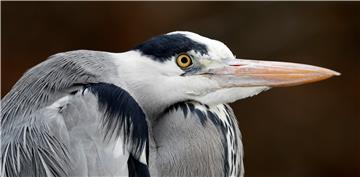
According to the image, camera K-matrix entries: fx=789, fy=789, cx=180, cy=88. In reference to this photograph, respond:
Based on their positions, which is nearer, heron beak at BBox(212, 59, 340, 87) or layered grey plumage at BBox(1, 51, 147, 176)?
layered grey plumage at BBox(1, 51, 147, 176)

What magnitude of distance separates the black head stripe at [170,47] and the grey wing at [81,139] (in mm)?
165

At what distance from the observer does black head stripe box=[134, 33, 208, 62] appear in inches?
83.9

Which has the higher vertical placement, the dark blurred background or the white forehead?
the white forehead

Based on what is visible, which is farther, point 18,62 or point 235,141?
point 18,62

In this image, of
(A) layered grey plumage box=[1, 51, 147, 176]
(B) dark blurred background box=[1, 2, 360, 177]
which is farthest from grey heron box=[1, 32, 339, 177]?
(B) dark blurred background box=[1, 2, 360, 177]

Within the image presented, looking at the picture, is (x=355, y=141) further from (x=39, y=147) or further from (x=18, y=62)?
(x=39, y=147)

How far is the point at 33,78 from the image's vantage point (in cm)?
210

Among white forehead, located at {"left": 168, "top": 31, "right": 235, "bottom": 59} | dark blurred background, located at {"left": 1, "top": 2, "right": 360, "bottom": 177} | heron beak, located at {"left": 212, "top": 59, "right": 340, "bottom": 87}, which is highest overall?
white forehead, located at {"left": 168, "top": 31, "right": 235, "bottom": 59}

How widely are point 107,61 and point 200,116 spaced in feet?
0.99

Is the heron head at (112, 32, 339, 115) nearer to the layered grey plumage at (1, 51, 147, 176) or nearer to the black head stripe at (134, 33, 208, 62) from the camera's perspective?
the black head stripe at (134, 33, 208, 62)

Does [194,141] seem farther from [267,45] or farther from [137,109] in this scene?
[267,45]

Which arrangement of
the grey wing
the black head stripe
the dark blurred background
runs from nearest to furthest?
the grey wing → the black head stripe → the dark blurred background

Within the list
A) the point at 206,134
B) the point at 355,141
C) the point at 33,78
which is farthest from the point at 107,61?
the point at 355,141

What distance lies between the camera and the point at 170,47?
83.9 inches
